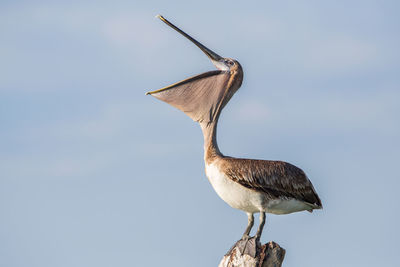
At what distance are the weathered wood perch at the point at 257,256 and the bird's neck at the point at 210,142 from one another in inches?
74.9

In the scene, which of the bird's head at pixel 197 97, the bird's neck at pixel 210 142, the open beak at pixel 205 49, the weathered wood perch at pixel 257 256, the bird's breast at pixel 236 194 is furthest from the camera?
the open beak at pixel 205 49

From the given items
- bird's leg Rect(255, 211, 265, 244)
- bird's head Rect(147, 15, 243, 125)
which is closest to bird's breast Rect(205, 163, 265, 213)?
bird's leg Rect(255, 211, 265, 244)

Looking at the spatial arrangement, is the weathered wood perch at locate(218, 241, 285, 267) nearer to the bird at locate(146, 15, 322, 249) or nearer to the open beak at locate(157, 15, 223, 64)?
the bird at locate(146, 15, 322, 249)

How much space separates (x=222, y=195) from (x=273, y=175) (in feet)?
2.76

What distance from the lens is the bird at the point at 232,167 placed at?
11031 mm

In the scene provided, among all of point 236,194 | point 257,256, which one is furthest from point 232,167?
point 257,256

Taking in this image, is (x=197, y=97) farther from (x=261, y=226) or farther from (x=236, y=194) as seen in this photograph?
(x=261, y=226)

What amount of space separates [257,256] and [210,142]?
2.38 meters

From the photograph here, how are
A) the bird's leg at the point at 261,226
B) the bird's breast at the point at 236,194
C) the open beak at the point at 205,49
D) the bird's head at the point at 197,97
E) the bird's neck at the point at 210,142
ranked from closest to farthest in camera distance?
the bird's leg at the point at 261,226 < the bird's breast at the point at 236,194 < the bird's neck at the point at 210,142 < the bird's head at the point at 197,97 < the open beak at the point at 205,49

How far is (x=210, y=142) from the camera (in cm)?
1162

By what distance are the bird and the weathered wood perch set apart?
0.35 m

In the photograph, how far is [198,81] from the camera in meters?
11.7

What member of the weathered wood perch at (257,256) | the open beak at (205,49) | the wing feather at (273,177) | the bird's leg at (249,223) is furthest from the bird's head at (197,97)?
the weathered wood perch at (257,256)

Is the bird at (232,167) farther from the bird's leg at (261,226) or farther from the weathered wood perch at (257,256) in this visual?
the weathered wood perch at (257,256)
